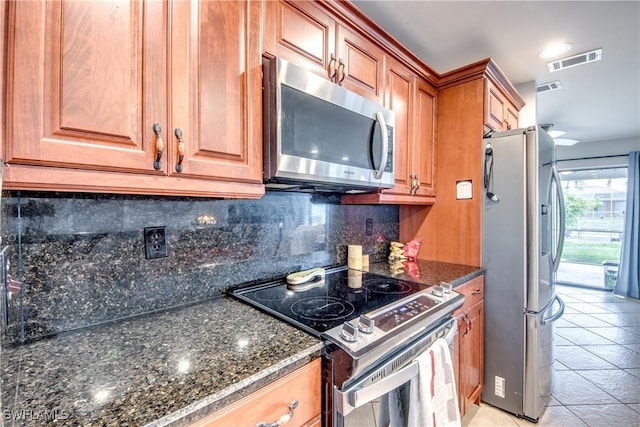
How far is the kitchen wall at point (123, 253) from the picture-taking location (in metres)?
0.87

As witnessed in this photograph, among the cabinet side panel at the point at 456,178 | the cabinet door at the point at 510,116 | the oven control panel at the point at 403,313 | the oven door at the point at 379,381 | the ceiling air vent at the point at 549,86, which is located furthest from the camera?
the ceiling air vent at the point at 549,86

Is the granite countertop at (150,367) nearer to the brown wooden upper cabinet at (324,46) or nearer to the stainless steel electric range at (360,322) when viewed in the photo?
the stainless steel electric range at (360,322)

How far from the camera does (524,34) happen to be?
1920mm

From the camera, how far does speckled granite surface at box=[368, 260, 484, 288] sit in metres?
1.65

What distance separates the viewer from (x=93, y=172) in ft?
2.44

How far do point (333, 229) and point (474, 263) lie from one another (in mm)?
998

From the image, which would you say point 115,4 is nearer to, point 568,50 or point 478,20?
point 478,20

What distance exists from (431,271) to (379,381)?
3.53ft

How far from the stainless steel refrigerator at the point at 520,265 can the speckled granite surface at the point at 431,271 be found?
0.20m

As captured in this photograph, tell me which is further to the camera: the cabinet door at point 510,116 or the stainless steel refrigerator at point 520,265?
the cabinet door at point 510,116

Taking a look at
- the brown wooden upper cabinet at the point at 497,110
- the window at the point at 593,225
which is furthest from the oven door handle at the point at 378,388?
the window at the point at 593,225

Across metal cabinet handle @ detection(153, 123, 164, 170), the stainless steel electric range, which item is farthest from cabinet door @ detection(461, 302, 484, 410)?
metal cabinet handle @ detection(153, 123, 164, 170)

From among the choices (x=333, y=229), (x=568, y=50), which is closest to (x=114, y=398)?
(x=333, y=229)

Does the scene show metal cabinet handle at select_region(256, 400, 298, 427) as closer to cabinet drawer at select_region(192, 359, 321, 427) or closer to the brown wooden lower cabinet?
cabinet drawer at select_region(192, 359, 321, 427)
